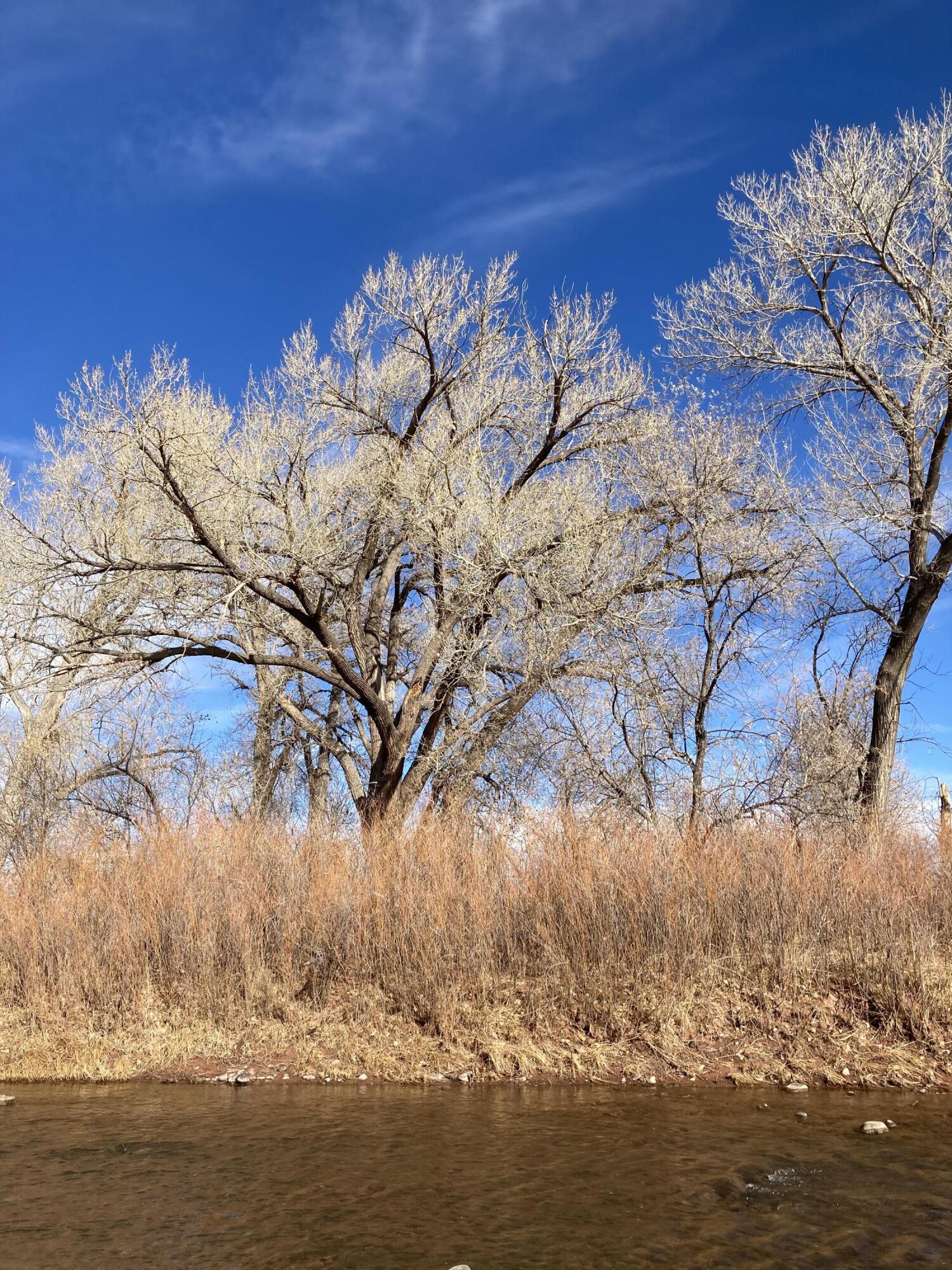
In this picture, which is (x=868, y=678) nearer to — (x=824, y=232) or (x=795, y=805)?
(x=795, y=805)

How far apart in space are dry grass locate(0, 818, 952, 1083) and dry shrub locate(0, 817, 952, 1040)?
2 centimetres

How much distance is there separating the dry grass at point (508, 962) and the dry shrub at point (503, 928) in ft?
0.08

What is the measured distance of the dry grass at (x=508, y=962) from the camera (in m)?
9.74

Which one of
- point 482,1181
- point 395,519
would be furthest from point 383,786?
point 482,1181

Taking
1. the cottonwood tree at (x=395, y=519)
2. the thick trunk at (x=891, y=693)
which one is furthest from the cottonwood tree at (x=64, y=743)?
the thick trunk at (x=891, y=693)

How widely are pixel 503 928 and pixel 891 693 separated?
7.71m

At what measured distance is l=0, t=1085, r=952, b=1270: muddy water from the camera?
510 centimetres

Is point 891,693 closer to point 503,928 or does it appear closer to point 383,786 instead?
point 503,928

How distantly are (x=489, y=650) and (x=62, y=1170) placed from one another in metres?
11.2

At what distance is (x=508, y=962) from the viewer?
35.3 ft

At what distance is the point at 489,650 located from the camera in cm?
1691

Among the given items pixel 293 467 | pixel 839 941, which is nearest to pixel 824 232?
pixel 293 467

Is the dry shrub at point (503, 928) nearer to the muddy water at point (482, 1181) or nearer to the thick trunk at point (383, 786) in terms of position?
the muddy water at point (482, 1181)

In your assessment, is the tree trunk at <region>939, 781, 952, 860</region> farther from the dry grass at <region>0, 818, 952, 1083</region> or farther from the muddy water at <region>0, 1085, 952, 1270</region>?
the muddy water at <region>0, 1085, 952, 1270</region>
